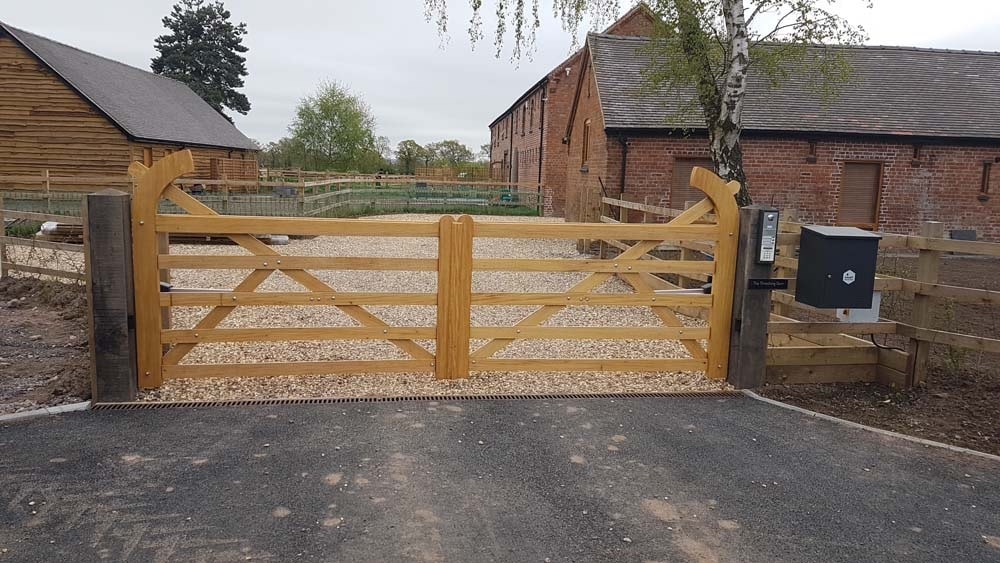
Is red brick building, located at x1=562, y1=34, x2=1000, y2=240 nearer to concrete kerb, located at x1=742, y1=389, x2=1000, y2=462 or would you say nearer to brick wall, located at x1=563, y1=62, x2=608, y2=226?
brick wall, located at x1=563, y1=62, x2=608, y2=226

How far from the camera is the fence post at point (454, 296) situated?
18.4 feet

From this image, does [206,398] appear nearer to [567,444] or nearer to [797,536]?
[567,444]

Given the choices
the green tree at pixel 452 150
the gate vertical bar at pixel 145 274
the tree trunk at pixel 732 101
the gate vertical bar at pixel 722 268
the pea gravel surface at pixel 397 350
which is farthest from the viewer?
the green tree at pixel 452 150

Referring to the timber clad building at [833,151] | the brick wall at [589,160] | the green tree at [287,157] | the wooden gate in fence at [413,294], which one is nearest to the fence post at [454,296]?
the wooden gate in fence at [413,294]

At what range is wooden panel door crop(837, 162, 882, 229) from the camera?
19219mm

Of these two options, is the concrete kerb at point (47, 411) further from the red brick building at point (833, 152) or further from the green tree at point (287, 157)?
the green tree at point (287, 157)

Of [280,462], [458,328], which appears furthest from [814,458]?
[280,462]

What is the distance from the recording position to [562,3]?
10.6 metres

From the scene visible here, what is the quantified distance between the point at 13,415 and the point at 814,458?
520 centimetres

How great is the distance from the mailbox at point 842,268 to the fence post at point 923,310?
442mm

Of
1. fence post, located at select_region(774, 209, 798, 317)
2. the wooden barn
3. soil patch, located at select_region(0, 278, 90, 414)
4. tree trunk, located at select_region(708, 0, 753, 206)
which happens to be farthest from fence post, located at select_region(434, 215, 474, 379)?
the wooden barn

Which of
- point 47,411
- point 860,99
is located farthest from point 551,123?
point 47,411

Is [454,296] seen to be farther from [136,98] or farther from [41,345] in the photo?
[136,98]

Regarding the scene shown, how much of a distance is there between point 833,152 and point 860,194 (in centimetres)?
147
